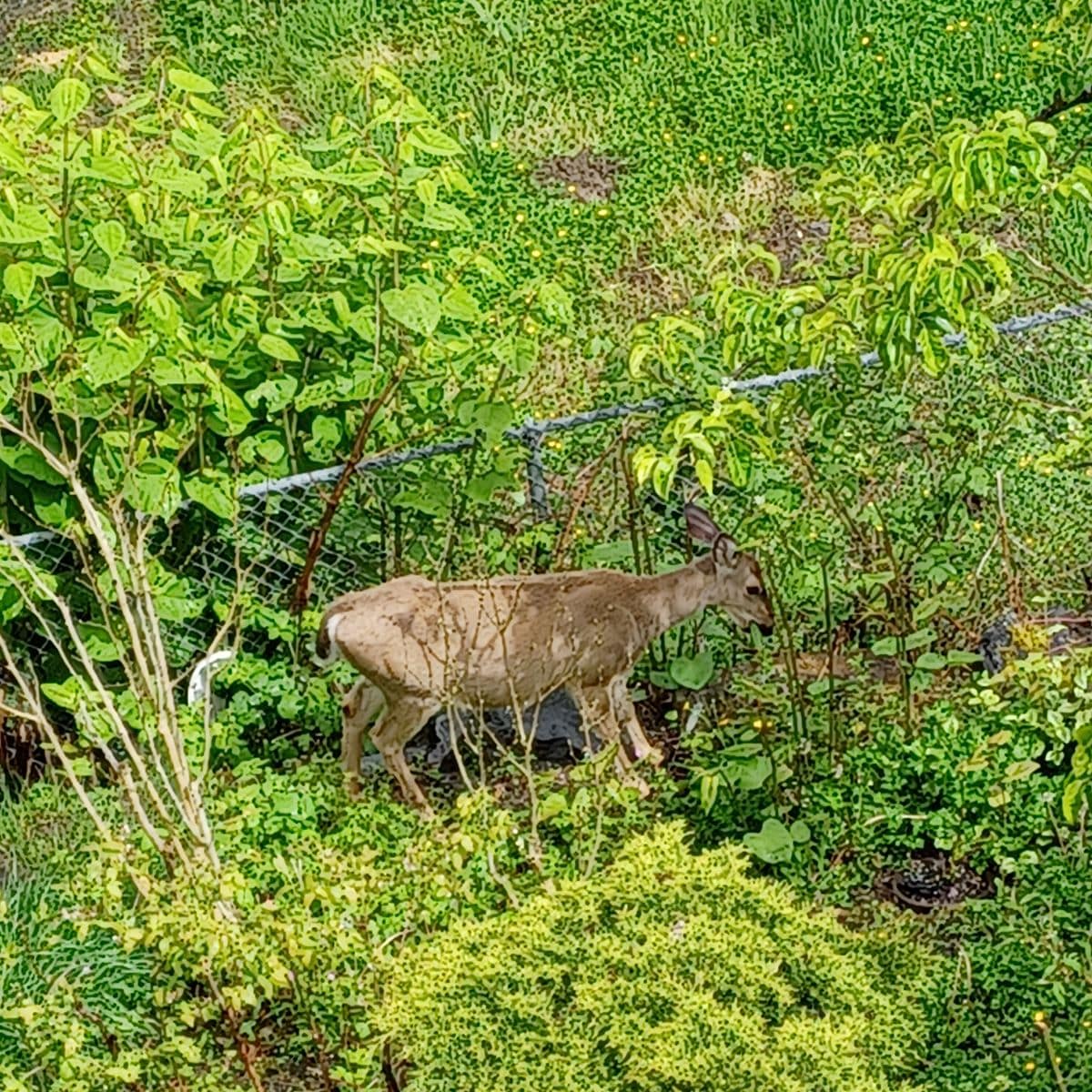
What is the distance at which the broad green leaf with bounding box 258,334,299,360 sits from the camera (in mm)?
7695

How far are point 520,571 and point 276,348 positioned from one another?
1.27 m

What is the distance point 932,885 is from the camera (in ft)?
23.7

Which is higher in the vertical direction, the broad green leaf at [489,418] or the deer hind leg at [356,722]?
the broad green leaf at [489,418]

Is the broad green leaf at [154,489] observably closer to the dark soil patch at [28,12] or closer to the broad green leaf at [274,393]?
the broad green leaf at [274,393]

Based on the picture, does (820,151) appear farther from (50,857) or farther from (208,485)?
(50,857)

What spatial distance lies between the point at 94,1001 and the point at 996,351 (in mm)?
4418

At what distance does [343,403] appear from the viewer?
26.6ft

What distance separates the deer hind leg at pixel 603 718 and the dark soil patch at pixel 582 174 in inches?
145

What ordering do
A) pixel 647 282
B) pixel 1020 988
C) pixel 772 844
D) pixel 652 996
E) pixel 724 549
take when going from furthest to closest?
pixel 647 282 → pixel 724 549 → pixel 772 844 → pixel 1020 988 → pixel 652 996

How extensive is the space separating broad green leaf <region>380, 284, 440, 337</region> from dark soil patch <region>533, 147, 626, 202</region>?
3.05 metres

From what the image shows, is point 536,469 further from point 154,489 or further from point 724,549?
Answer: point 154,489

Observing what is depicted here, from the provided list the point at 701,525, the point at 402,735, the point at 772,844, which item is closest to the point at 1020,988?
the point at 772,844

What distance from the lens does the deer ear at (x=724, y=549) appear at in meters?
7.60

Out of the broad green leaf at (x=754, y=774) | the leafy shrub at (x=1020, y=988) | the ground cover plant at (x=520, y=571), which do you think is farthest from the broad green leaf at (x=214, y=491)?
the leafy shrub at (x=1020, y=988)
